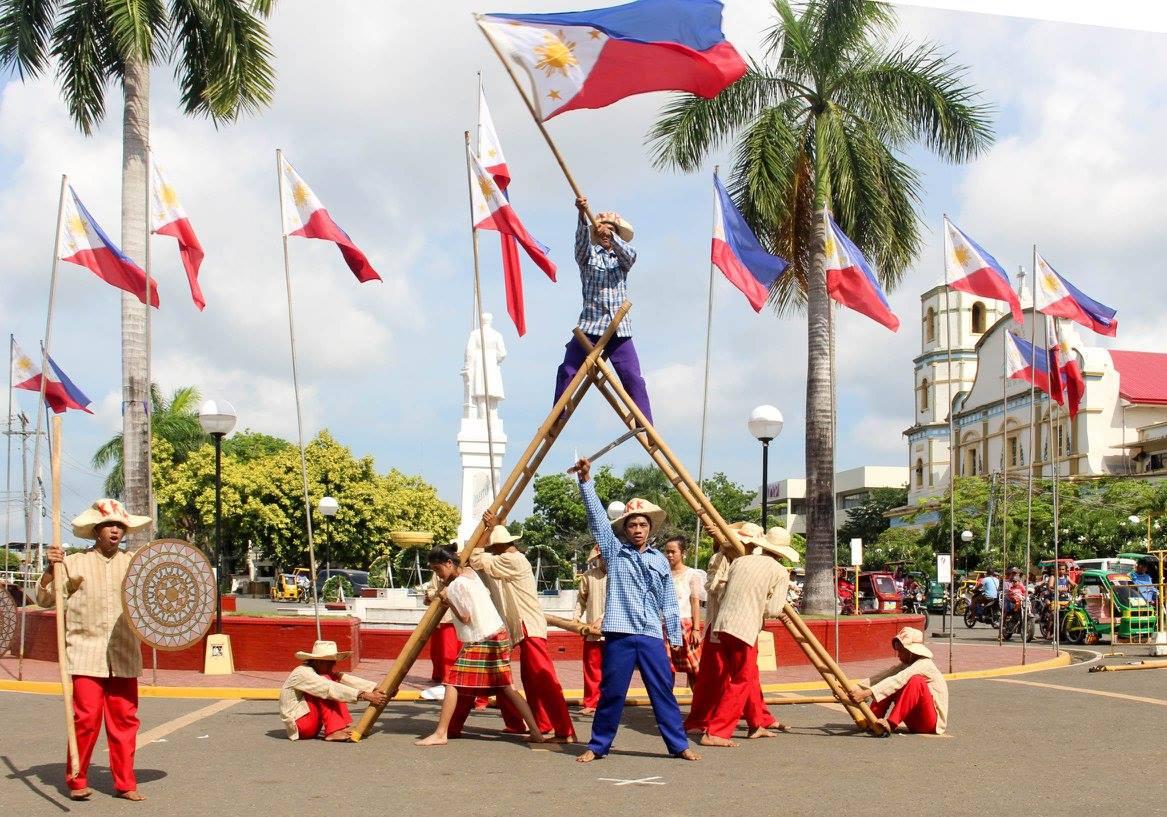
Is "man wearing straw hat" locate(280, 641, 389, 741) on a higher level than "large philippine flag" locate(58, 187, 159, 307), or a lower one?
lower

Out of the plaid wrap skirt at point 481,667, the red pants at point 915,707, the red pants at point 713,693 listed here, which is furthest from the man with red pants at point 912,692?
the plaid wrap skirt at point 481,667

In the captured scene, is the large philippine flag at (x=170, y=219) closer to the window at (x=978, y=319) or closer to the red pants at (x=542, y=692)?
the red pants at (x=542, y=692)

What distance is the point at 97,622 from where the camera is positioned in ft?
24.8

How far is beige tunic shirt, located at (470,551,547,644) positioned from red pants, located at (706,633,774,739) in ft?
4.51

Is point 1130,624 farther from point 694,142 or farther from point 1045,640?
point 694,142

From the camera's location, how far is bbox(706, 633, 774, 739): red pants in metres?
9.37

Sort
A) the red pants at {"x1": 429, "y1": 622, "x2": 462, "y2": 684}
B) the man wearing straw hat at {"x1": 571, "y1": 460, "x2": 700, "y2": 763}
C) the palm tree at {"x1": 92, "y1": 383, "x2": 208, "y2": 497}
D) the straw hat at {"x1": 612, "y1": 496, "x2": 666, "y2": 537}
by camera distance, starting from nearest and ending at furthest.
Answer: the man wearing straw hat at {"x1": 571, "y1": 460, "x2": 700, "y2": 763} < the straw hat at {"x1": 612, "y1": 496, "x2": 666, "y2": 537} < the red pants at {"x1": 429, "y1": 622, "x2": 462, "y2": 684} < the palm tree at {"x1": 92, "y1": 383, "x2": 208, "y2": 497}

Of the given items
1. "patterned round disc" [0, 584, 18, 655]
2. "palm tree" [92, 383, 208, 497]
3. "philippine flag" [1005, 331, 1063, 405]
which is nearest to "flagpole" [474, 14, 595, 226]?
"patterned round disc" [0, 584, 18, 655]

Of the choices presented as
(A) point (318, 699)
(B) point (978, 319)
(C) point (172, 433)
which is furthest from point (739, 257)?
(B) point (978, 319)

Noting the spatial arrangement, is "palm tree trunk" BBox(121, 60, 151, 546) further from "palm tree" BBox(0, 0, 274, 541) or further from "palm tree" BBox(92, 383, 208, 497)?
"palm tree" BBox(92, 383, 208, 497)

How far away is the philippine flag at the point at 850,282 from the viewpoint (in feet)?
49.8

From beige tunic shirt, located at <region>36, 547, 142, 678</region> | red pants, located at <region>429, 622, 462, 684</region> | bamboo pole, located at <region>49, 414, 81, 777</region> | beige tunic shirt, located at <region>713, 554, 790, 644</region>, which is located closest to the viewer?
bamboo pole, located at <region>49, 414, 81, 777</region>

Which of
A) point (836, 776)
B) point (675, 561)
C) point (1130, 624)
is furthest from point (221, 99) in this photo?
point (1130, 624)

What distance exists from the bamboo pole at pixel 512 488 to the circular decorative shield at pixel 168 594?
5.33ft
